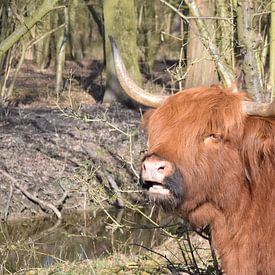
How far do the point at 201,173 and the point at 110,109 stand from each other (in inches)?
547

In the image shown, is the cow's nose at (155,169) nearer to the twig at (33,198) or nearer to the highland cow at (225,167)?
the highland cow at (225,167)

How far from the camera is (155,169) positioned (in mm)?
4363

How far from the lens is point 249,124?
15.4ft

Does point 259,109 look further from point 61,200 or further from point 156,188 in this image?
point 61,200

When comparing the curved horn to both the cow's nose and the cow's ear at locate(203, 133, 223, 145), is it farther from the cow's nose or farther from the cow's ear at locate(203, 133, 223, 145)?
the cow's nose

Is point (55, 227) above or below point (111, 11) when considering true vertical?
below

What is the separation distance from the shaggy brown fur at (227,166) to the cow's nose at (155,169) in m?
0.15

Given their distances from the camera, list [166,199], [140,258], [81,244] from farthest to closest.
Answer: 1. [81,244]
2. [140,258]
3. [166,199]

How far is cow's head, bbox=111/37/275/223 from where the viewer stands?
Result: 455cm

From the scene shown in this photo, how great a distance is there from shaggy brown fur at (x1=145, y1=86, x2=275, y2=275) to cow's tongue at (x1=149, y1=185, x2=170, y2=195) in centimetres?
16

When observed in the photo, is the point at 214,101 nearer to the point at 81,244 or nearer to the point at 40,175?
the point at 81,244

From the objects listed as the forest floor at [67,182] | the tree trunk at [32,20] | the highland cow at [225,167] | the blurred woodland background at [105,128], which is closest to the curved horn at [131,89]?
the highland cow at [225,167]

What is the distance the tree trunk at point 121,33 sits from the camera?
64.5ft

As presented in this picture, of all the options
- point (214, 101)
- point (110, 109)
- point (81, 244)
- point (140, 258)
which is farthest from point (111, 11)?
point (214, 101)
